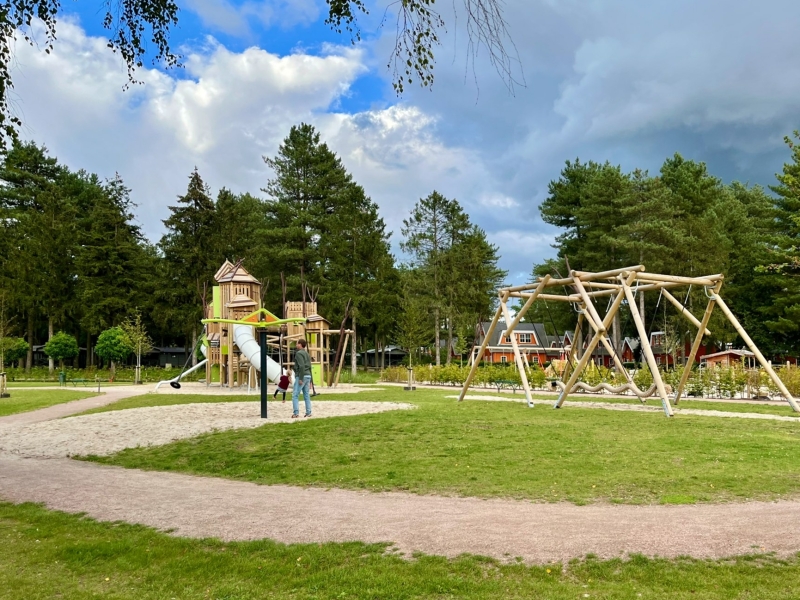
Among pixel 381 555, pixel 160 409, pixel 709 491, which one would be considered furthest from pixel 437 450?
pixel 160 409

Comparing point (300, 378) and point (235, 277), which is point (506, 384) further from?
point (300, 378)

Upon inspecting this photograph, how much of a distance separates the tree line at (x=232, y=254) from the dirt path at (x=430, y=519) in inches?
1526

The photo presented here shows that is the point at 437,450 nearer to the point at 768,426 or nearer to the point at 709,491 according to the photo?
the point at 709,491

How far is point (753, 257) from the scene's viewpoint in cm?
4656

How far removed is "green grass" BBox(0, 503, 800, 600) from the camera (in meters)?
4.07

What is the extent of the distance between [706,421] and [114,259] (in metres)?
50.7

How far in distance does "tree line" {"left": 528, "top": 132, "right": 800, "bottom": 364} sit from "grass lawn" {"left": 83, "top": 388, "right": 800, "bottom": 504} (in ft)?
102

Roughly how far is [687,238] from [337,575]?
152ft

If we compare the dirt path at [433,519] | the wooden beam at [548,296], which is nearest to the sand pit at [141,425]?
the dirt path at [433,519]

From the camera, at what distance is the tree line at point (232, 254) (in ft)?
163

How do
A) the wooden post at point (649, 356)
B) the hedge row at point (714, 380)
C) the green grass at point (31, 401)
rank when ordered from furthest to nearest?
the hedge row at point (714, 380) → the green grass at point (31, 401) → the wooden post at point (649, 356)

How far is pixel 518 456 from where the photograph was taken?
916cm

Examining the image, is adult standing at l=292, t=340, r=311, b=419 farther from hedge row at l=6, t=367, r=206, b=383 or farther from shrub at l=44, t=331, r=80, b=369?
shrub at l=44, t=331, r=80, b=369

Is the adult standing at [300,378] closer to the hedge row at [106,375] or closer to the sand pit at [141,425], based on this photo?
the sand pit at [141,425]
